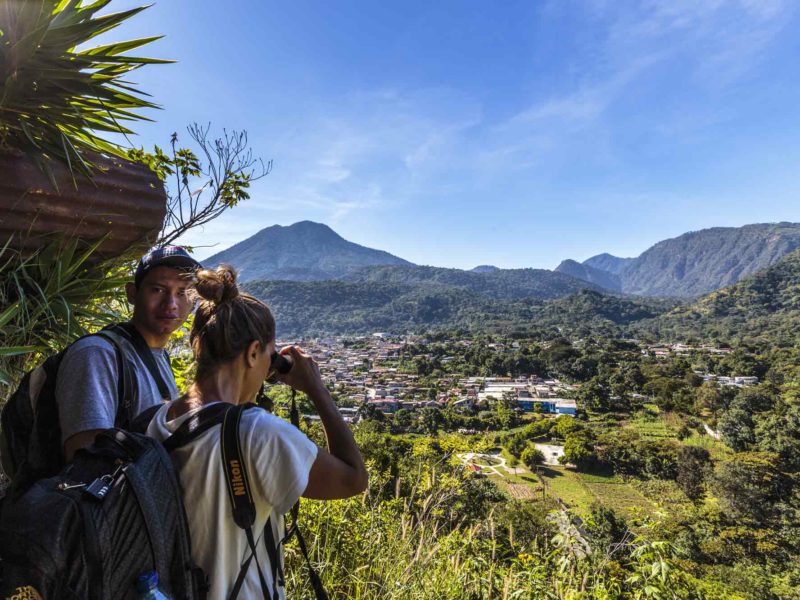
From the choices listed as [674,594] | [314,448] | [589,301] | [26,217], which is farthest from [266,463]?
[589,301]

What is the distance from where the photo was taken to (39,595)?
0.59 meters

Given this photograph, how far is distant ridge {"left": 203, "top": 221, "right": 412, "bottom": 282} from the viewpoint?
14588cm

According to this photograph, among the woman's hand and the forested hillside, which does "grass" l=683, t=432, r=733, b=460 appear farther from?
the forested hillside

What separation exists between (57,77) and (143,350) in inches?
39.9

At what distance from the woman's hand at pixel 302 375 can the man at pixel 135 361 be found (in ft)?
1.10

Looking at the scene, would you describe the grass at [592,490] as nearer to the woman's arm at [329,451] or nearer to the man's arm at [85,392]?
the woman's arm at [329,451]

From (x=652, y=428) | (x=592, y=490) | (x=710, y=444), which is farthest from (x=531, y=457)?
(x=710, y=444)

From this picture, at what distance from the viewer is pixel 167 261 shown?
1367mm

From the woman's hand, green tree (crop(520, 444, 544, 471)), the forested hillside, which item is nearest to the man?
the woman's hand

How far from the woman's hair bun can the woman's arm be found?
22cm

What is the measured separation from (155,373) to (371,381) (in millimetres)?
37851

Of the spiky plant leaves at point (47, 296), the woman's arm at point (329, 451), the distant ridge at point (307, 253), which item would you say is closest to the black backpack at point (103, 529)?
the woman's arm at point (329, 451)

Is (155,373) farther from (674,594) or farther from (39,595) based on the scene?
(674,594)

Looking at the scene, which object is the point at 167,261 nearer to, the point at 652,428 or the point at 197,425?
the point at 197,425
